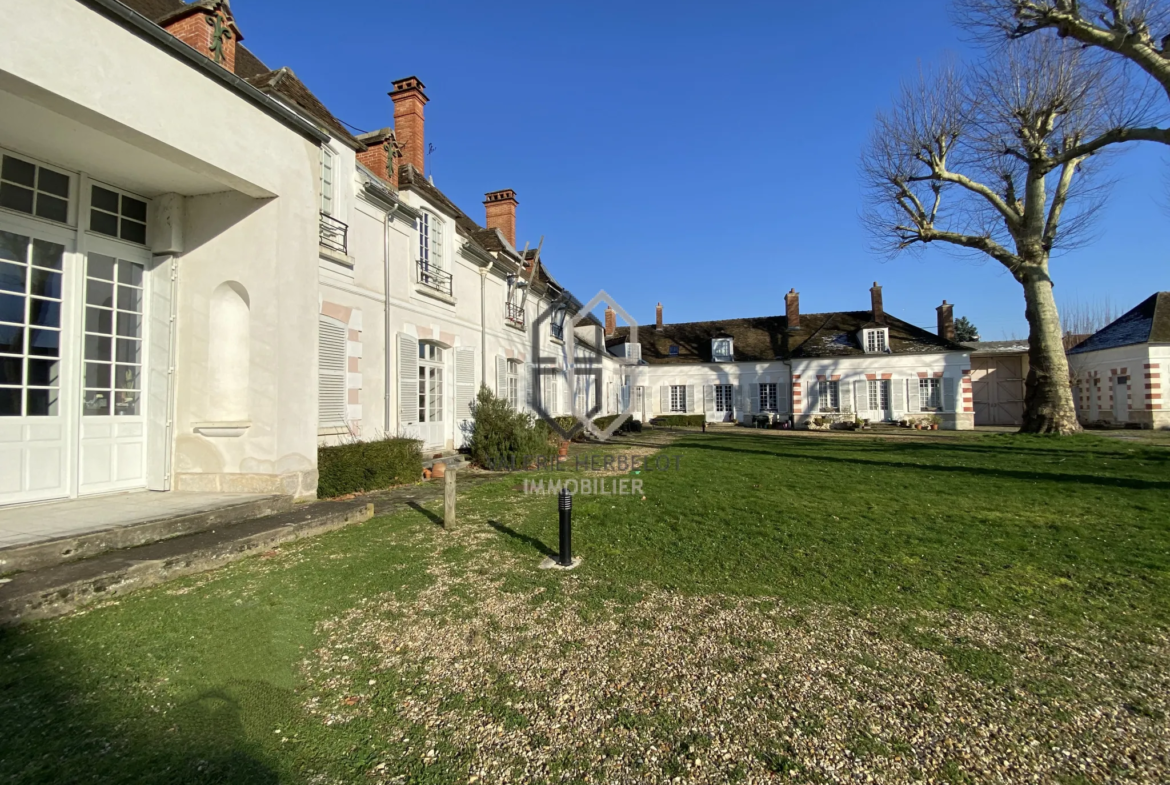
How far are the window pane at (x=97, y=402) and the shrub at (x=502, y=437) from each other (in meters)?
6.21

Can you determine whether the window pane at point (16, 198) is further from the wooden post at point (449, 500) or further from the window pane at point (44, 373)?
the wooden post at point (449, 500)

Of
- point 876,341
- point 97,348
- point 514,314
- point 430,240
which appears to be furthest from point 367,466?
point 876,341

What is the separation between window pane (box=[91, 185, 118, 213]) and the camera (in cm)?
525

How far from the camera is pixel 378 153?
31.3 feet

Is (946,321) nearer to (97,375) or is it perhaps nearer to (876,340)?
(876,340)

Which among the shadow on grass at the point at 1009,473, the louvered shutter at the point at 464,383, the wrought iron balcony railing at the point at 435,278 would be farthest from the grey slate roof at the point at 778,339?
the wrought iron balcony railing at the point at 435,278

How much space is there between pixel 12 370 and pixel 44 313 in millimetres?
570

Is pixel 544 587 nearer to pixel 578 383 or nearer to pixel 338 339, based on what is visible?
pixel 338 339

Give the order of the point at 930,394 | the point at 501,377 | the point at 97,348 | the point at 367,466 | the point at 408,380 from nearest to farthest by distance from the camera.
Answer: the point at 97,348, the point at 367,466, the point at 408,380, the point at 501,377, the point at 930,394

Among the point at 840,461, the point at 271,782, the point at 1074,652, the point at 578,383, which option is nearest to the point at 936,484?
the point at 840,461

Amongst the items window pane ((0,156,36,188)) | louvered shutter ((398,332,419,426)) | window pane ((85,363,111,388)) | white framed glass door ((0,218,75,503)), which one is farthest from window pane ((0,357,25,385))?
louvered shutter ((398,332,419,426))

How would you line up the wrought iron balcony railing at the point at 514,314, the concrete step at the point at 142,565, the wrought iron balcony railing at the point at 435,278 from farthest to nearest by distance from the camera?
the wrought iron balcony railing at the point at 514,314 < the wrought iron balcony railing at the point at 435,278 < the concrete step at the point at 142,565

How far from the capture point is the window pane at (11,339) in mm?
4488

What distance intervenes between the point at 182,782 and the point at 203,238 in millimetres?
5876
